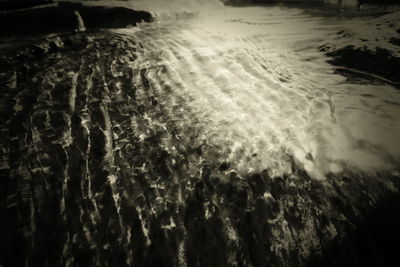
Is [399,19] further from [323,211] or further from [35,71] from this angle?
[35,71]

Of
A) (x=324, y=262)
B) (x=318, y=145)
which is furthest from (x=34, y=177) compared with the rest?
(x=318, y=145)

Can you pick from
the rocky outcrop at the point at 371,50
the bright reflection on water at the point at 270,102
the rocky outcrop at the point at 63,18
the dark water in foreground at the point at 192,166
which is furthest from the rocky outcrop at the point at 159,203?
the rocky outcrop at the point at 63,18

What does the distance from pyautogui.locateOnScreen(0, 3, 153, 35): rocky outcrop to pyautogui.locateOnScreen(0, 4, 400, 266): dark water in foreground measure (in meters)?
1.42

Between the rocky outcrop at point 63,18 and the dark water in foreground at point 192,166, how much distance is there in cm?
142

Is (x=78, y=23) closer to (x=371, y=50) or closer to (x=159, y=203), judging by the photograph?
(x=159, y=203)

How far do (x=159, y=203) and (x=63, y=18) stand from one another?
12.4 ft

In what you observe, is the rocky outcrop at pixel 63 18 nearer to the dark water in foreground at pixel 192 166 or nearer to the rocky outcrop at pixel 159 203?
the dark water in foreground at pixel 192 166

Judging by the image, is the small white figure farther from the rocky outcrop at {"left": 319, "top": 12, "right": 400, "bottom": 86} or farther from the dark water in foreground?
the rocky outcrop at {"left": 319, "top": 12, "right": 400, "bottom": 86}

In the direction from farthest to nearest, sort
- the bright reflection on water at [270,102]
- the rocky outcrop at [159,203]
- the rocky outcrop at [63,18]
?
the rocky outcrop at [63,18] < the bright reflection on water at [270,102] < the rocky outcrop at [159,203]

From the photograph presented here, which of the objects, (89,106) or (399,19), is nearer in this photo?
(89,106)

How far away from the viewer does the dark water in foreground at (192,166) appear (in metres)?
1.46

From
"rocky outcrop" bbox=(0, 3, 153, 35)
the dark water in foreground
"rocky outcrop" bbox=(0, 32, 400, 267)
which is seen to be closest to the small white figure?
"rocky outcrop" bbox=(0, 3, 153, 35)

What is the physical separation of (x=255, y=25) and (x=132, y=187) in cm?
419

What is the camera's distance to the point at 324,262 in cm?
146
